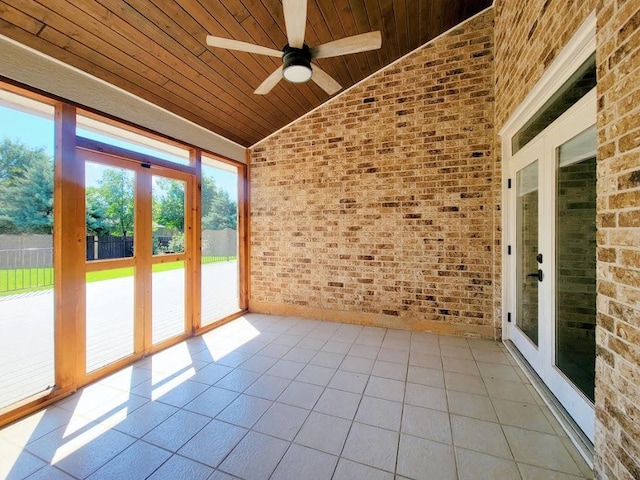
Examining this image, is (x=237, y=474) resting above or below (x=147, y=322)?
below

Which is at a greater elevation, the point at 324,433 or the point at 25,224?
the point at 25,224

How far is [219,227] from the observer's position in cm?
432

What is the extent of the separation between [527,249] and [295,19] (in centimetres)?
291

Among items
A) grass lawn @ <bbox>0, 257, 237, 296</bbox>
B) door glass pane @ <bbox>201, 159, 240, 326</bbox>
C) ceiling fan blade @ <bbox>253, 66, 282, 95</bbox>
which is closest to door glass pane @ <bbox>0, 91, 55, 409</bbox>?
grass lawn @ <bbox>0, 257, 237, 296</bbox>

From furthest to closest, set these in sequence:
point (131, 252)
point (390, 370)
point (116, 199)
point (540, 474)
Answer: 1. point (131, 252)
2. point (116, 199)
3. point (390, 370)
4. point (540, 474)

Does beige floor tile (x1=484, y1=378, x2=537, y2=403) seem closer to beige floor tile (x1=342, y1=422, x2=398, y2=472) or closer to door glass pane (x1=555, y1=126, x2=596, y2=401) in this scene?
door glass pane (x1=555, y1=126, x2=596, y2=401)

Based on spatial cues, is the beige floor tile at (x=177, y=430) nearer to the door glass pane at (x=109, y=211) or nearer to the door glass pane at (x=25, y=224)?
the door glass pane at (x=25, y=224)

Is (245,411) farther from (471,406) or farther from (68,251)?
(68,251)

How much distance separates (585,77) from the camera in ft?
5.80

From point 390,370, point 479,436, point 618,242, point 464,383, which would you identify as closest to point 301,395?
point 390,370

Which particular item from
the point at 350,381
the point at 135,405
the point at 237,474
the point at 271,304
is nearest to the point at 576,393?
the point at 350,381

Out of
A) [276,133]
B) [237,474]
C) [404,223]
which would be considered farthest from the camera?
[276,133]

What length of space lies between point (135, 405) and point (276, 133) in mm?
3859

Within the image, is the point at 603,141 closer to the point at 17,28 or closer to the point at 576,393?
the point at 576,393
